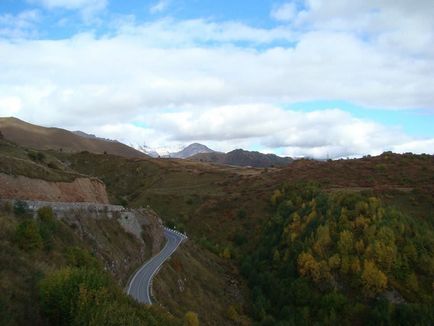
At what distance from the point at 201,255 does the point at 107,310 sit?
45393 mm

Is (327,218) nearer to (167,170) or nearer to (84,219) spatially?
(84,219)

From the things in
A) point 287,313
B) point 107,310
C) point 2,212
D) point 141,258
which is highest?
point 2,212

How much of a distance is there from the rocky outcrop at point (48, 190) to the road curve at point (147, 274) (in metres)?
9.74

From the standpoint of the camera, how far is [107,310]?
17.6 meters

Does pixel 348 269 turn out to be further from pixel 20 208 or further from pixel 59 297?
pixel 59 297

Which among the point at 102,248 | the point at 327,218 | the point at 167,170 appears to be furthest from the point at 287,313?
the point at 167,170

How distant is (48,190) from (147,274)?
40.3 ft

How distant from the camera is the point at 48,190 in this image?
41344 millimetres

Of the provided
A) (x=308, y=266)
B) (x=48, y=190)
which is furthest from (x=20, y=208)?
(x=308, y=266)

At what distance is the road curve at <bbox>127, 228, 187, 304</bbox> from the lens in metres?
35.9

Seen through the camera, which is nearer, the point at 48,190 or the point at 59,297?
the point at 59,297

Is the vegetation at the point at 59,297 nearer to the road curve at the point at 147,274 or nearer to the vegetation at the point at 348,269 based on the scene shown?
the road curve at the point at 147,274

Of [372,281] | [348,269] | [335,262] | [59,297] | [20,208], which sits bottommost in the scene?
[372,281]

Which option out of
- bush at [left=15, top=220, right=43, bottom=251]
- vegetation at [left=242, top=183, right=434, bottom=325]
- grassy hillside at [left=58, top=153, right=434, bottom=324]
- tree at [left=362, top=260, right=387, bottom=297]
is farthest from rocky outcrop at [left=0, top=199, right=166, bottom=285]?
tree at [left=362, top=260, right=387, bottom=297]
